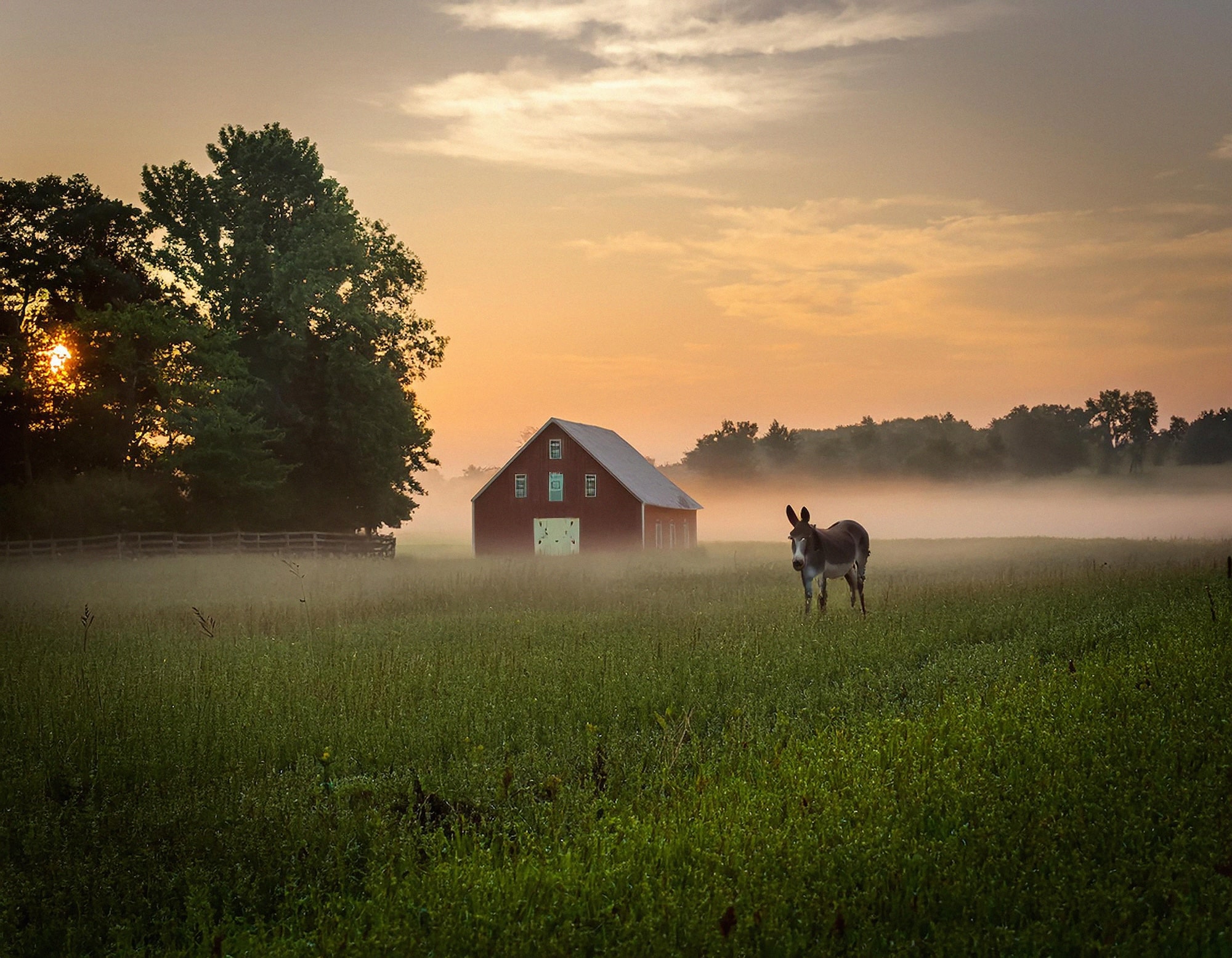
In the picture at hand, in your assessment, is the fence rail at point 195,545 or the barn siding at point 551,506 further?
the barn siding at point 551,506

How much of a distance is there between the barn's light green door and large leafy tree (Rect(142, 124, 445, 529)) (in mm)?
6867

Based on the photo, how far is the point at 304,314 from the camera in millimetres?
46969

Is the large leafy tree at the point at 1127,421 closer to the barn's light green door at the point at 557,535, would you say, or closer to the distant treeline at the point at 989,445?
the distant treeline at the point at 989,445

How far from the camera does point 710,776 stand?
7.61 metres

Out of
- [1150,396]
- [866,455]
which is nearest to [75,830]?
[1150,396]

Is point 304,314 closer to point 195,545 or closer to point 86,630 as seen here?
point 195,545

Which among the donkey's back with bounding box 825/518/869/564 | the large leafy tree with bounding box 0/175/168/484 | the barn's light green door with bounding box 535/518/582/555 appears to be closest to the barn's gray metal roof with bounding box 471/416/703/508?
the barn's light green door with bounding box 535/518/582/555

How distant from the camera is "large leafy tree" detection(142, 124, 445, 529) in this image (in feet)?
155

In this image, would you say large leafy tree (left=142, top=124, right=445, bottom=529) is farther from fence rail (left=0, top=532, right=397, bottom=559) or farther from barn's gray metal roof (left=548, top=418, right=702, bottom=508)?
barn's gray metal roof (left=548, top=418, right=702, bottom=508)

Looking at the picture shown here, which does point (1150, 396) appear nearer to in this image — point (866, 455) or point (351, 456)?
point (866, 455)

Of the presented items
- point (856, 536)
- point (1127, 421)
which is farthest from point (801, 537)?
point (1127, 421)

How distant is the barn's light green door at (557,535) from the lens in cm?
5138

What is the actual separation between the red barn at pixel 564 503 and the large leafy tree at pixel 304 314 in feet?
14.6

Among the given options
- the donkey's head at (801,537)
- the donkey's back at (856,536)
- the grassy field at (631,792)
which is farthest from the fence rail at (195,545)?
the donkey's head at (801,537)
